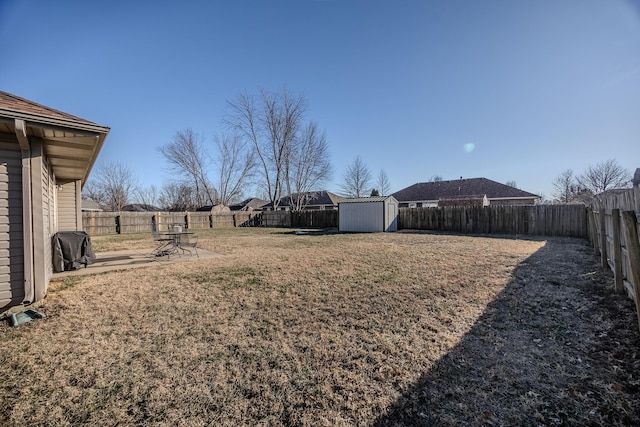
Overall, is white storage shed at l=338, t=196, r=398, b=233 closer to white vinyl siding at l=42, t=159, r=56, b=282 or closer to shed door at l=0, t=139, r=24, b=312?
white vinyl siding at l=42, t=159, r=56, b=282

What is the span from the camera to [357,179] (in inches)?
1617

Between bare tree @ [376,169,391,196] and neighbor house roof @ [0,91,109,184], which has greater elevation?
bare tree @ [376,169,391,196]

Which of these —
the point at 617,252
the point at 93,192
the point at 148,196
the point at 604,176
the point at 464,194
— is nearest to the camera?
the point at 617,252

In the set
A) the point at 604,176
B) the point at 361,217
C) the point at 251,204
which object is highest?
the point at 604,176

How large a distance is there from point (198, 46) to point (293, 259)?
10.00 metres

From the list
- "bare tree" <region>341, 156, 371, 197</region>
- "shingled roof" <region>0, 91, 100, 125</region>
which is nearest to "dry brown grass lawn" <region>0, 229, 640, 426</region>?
"shingled roof" <region>0, 91, 100, 125</region>

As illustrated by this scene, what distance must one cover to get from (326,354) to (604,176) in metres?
36.1

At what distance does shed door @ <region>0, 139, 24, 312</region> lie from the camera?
11.7 ft

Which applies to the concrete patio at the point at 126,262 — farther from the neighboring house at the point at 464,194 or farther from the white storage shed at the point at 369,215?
Answer: the neighboring house at the point at 464,194

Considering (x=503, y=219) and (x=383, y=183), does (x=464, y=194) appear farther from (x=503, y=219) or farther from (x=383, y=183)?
(x=383, y=183)

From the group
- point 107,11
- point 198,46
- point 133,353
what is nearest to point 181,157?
point 198,46

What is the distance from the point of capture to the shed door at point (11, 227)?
3.56 metres

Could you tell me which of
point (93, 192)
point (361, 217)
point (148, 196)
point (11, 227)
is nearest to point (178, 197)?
point (148, 196)

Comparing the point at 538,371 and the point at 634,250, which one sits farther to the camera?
the point at 634,250
